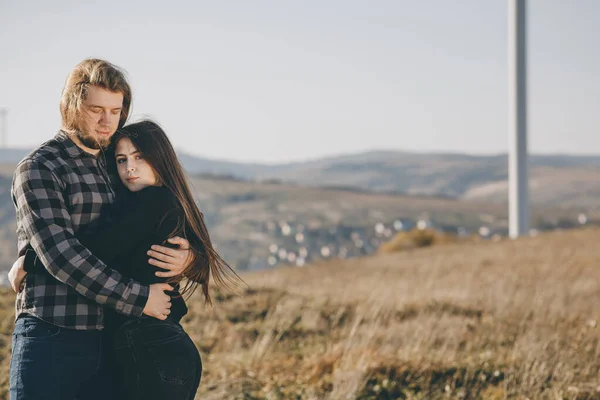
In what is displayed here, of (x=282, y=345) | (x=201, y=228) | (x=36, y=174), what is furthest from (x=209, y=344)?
Answer: (x=36, y=174)

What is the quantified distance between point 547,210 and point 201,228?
123 m

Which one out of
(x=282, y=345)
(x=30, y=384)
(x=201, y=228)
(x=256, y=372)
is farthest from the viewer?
(x=282, y=345)

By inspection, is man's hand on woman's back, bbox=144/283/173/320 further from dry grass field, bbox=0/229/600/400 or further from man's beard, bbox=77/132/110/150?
dry grass field, bbox=0/229/600/400

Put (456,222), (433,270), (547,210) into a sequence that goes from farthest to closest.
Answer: (547,210)
(456,222)
(433,270)

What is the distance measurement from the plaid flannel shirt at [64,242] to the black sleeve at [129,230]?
8 centimetres

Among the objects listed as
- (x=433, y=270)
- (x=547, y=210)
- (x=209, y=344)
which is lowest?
(x=547, y=210)

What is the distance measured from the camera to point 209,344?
768 centimetres

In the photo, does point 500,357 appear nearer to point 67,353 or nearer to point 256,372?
point 256,372

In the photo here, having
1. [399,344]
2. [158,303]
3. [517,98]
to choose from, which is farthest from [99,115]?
[517,98]

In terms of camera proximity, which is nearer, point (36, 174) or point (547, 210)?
point (36, 174)

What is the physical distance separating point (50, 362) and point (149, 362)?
0.40 metres

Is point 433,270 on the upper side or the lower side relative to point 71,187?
lower

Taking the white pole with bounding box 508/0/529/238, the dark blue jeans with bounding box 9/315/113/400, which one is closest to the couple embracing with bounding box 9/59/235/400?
the dark blue jeans with bounding box 9/315/113/400

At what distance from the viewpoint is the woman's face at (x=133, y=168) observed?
3285 mm
